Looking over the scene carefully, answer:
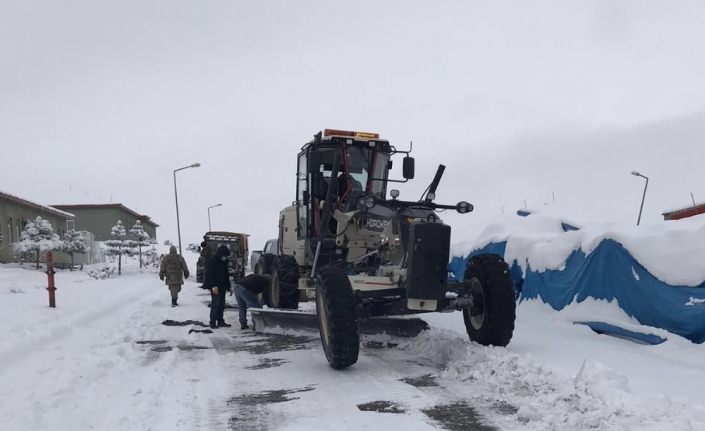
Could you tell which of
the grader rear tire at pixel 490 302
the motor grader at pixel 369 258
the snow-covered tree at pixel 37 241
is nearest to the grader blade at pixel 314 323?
the motor grader at pixel 369 258

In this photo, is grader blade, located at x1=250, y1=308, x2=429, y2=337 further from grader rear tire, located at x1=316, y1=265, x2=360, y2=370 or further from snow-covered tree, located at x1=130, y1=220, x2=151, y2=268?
snow-covered tree, located at x1=130, y1=220, x2=151, y2=268

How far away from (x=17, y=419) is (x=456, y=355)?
4.46 m

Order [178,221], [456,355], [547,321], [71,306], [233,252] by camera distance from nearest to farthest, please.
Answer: [456,355] < [547,321] < [71,306] < [233,252] < [178,221]

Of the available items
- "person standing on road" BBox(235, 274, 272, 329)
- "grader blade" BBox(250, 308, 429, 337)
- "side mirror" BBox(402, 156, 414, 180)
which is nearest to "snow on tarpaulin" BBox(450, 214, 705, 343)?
"grader blade" BBox(250, 308, 429, 337)

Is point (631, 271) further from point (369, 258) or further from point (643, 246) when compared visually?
point (369, 258)

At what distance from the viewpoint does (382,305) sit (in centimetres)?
695

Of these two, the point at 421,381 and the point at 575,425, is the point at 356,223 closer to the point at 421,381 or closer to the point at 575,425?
the point at 421,381

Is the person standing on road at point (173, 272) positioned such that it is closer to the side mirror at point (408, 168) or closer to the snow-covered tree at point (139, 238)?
the side mirror at point (408, 168)

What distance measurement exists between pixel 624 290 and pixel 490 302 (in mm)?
2462

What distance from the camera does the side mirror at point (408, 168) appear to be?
28.1ft

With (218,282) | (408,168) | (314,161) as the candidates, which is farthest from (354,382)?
(218,282)

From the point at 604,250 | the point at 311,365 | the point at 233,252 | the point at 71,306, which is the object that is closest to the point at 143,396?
the point at 311,365

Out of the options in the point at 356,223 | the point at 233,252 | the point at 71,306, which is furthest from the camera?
the point at 233,252

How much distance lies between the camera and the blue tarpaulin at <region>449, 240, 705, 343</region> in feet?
22.9
